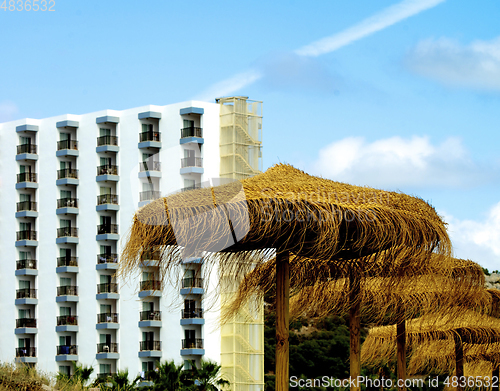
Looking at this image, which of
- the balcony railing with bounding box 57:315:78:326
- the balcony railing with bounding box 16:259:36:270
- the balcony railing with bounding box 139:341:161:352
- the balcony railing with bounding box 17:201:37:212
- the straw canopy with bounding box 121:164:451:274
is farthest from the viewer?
the balcony railing with bounding box 17:201:37:212

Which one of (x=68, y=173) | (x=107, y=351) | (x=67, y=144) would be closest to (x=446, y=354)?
(x=107, y=351)

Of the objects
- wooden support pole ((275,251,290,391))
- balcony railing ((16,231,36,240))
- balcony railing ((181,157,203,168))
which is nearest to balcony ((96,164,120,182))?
balcony railing ((181,157,203,168))

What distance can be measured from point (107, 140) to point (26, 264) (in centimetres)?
1078

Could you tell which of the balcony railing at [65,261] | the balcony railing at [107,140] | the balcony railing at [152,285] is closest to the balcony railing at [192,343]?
the balcony railing at [65,261]

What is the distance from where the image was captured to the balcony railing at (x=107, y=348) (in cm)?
5050

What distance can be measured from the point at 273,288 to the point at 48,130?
4555cm

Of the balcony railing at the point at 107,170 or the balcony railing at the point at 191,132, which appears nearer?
the balcony railing at the point at 191,132

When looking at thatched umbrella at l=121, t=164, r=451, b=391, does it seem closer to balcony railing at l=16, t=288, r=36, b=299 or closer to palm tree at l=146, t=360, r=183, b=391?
palm tree at l=146, t=360, r=183, b=391

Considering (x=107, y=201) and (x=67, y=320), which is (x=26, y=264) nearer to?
(x=67, y=320)

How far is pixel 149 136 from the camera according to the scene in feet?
172

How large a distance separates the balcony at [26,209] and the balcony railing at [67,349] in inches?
385

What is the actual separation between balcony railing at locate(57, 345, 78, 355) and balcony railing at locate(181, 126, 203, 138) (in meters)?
16.5

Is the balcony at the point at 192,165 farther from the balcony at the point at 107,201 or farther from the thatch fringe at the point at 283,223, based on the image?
the thatch fringe at the point at 283,223

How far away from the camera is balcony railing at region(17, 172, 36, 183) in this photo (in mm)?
54938
